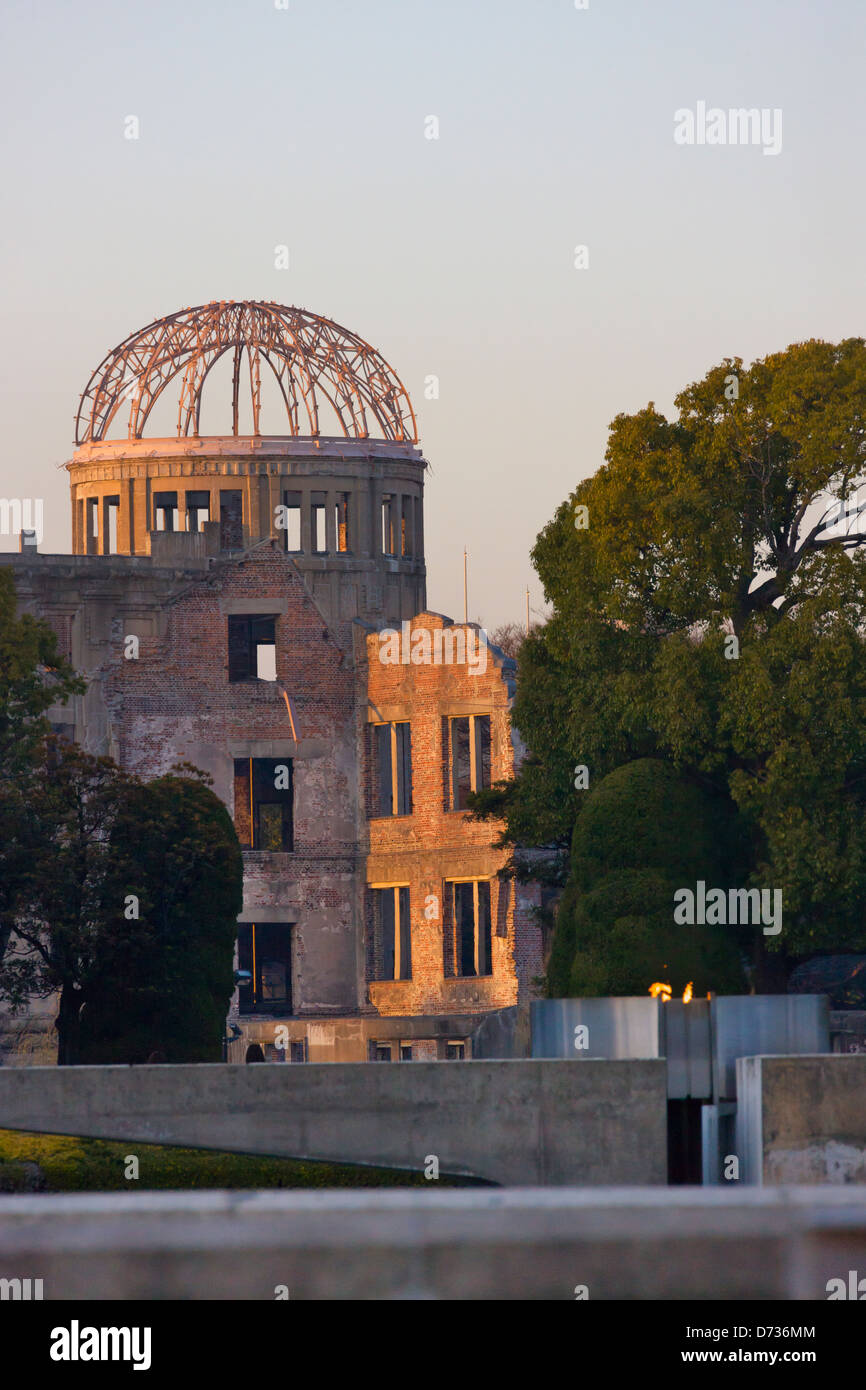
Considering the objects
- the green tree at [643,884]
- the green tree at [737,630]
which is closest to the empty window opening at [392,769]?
the green tree at [737,630]

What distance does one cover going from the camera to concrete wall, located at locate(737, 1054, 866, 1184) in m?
23.0

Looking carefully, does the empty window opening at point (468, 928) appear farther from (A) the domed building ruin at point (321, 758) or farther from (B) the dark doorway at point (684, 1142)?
(B) the dark doorway at point (684, 1142)

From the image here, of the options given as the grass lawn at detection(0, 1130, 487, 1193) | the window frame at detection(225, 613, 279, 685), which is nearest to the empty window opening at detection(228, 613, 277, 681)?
the window frame at detection(225, 613, 279, 685)

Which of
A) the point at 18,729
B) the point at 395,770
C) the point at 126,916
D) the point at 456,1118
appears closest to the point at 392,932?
the point at 395,770

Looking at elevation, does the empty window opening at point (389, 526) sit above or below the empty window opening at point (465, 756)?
above

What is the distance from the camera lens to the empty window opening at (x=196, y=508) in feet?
230

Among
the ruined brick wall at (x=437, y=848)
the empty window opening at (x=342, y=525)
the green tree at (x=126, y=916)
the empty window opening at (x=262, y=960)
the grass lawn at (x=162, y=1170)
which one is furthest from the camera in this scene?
the empty window opening at (x=342, y=525)

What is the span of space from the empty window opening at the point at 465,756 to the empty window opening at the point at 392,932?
2.67m

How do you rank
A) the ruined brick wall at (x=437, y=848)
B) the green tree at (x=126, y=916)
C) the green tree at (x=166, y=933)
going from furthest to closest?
1. the ruined brick wall at (x=437, y=848)
2. the green tree at (x=166, y=933)
3. the green tree at (x=126, y=916)

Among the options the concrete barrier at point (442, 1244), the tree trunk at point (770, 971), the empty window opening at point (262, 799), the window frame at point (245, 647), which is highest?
the window frame at point (245, 647)

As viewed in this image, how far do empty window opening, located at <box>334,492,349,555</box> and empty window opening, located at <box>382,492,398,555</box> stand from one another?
4.30 ft

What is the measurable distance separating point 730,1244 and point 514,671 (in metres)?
41.4

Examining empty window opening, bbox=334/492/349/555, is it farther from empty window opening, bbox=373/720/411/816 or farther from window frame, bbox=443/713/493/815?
window frame, bbox=443/713/493/815
